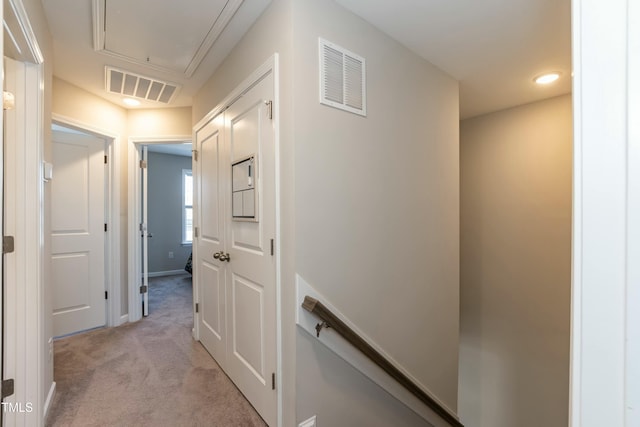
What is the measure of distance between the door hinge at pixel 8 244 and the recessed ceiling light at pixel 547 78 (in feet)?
12.2

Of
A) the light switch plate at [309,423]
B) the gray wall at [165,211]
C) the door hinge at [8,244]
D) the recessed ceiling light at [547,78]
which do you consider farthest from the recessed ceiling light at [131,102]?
the recessed ceiling light at [547,78]

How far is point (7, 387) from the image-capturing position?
1394 mm

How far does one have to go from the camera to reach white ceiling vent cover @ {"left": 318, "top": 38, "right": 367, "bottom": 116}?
149 cm

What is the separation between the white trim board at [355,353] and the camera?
4.68ft

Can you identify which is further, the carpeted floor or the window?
the window

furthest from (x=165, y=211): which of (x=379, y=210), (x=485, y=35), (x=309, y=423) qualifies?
(x=485, y=35)

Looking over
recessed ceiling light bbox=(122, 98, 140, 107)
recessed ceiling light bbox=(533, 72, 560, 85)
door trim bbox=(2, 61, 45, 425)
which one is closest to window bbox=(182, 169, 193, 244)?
recessed ceiling light bbox=(122, 98, 140, 107)

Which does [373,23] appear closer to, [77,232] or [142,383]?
[142,383]

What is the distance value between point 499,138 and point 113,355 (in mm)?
4357

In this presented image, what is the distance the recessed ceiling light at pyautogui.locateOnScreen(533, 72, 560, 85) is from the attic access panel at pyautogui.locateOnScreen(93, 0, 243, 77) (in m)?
2.43

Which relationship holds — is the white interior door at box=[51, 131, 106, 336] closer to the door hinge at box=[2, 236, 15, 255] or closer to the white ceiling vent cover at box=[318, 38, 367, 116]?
the door hinge at box=[2, 236, 15, 255]

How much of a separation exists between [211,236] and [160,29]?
4.94ft

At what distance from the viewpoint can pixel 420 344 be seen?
80.2 inches

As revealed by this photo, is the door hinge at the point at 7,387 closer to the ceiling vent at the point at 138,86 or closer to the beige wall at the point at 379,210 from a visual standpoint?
the beige wall at the point at 379,210
